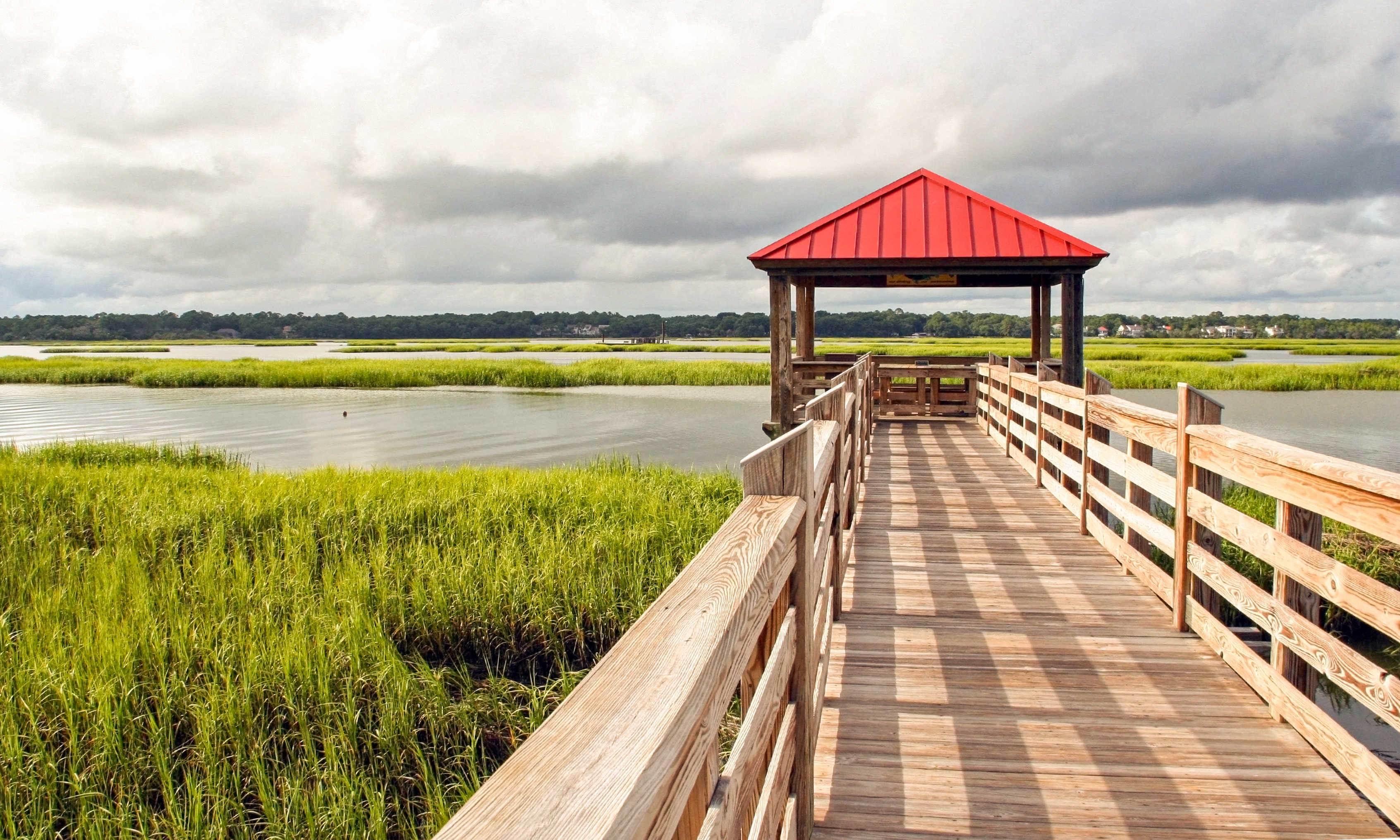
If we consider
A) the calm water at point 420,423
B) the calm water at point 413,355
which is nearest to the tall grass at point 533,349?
the calm water at point 413,355

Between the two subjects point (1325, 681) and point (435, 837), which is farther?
point (1325, 681)

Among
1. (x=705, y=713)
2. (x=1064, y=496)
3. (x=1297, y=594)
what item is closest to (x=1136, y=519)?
(x=1297, y=594)

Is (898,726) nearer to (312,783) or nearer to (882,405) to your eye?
(312,783)

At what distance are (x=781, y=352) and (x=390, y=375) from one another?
29761 mm

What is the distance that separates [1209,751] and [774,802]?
222cm

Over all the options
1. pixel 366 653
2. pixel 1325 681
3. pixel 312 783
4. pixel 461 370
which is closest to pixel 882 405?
pixel 1325 681

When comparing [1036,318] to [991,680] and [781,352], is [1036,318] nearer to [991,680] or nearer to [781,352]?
[781,352]

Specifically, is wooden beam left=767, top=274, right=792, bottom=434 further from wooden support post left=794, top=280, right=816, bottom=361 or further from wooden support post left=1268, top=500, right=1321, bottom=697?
wooden support post left=1268, top=500, right=1321, bottom=697

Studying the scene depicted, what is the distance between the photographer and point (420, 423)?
78.4 ft

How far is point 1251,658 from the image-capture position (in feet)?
13.1

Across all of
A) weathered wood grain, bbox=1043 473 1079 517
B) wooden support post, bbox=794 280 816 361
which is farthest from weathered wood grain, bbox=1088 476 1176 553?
wooden support post, bbox=794 280 816 361

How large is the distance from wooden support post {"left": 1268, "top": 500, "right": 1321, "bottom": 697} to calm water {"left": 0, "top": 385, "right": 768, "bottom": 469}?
1173cm

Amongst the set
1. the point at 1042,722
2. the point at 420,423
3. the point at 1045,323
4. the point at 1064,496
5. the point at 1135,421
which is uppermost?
the point at 1045,323

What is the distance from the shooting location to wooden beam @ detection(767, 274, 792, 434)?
48.8 ft
